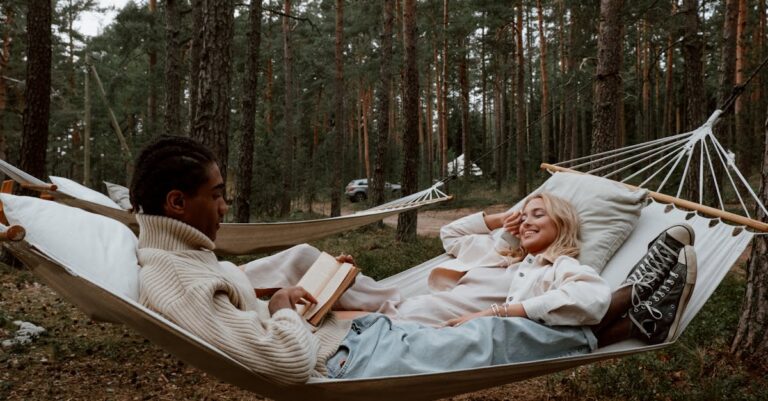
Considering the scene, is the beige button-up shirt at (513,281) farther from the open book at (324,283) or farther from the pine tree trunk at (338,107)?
the pine tree trunk at (338,107)

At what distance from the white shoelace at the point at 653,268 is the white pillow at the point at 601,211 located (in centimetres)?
30

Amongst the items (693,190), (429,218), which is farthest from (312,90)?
(693,190)

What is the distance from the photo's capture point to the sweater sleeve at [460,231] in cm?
252

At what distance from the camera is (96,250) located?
1440 millimetres

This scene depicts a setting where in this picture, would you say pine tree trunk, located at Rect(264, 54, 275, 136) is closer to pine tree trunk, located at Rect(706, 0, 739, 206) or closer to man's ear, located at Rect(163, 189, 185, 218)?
pine tree trunk, located at Rect(706, 0, 739, 206)

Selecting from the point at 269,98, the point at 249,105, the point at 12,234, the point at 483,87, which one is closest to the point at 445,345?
the point at 12,234

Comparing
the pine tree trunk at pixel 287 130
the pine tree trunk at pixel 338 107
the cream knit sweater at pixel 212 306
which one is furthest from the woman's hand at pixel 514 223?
the pine tree trunk at pixel 287 130

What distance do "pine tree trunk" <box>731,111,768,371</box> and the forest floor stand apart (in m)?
0.07

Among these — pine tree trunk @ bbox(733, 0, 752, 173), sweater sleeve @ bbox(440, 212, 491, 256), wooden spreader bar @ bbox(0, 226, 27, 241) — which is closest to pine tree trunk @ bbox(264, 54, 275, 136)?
pine tree trunk @ bbox(733, 0, 752, 173)

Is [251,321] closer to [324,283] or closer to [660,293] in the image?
[324,283]

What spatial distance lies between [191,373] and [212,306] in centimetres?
191

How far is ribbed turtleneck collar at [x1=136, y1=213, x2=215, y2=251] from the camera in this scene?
1.40 meters

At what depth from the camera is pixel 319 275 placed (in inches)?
71.4

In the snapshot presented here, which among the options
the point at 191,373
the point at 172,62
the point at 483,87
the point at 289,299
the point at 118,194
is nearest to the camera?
the point at 289,299
